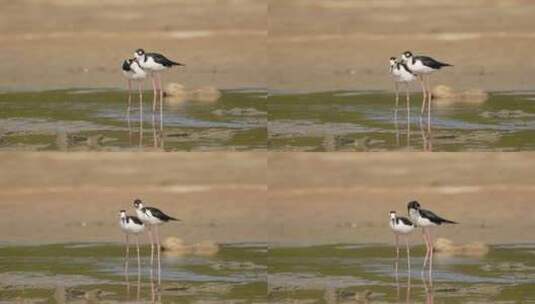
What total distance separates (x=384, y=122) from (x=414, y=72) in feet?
0.86

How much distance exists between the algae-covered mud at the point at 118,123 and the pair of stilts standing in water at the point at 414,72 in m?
0.60

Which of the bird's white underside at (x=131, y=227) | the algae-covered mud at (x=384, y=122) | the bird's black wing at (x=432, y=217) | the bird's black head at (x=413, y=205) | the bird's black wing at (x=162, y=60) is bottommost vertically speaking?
the bird's white underside at (x=131, y=227)

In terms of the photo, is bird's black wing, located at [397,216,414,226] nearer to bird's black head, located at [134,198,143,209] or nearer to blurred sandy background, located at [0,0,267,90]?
blurred sandy background, located at [0,0,267,90]

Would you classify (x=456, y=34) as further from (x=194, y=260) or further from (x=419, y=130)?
(x=194, y=260)

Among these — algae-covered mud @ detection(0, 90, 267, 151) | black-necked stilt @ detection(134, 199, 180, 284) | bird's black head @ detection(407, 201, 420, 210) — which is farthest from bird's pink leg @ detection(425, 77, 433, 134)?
black-necked stilt @ detection(134, 199, 180, 284)

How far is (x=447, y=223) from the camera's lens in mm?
5035

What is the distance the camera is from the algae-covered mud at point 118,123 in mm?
5078

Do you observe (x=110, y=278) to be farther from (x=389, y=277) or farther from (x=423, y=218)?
(x=423, y=218)

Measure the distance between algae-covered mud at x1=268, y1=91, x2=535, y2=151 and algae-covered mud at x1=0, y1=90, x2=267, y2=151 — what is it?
0.39 feet

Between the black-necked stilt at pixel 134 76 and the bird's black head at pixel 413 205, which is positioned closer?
the bird's black head at pixel 413 205

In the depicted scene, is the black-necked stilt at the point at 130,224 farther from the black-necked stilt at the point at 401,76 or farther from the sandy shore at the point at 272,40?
the black-necked stilt at the point at 401,76

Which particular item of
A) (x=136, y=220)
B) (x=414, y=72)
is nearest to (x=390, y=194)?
(x=414, y=72)

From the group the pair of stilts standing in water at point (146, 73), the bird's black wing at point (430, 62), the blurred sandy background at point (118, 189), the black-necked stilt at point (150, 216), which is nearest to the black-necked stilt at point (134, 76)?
the pair of stilts standing in water at point (146, 73)

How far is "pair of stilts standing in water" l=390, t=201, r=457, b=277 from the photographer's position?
16.4 ft
